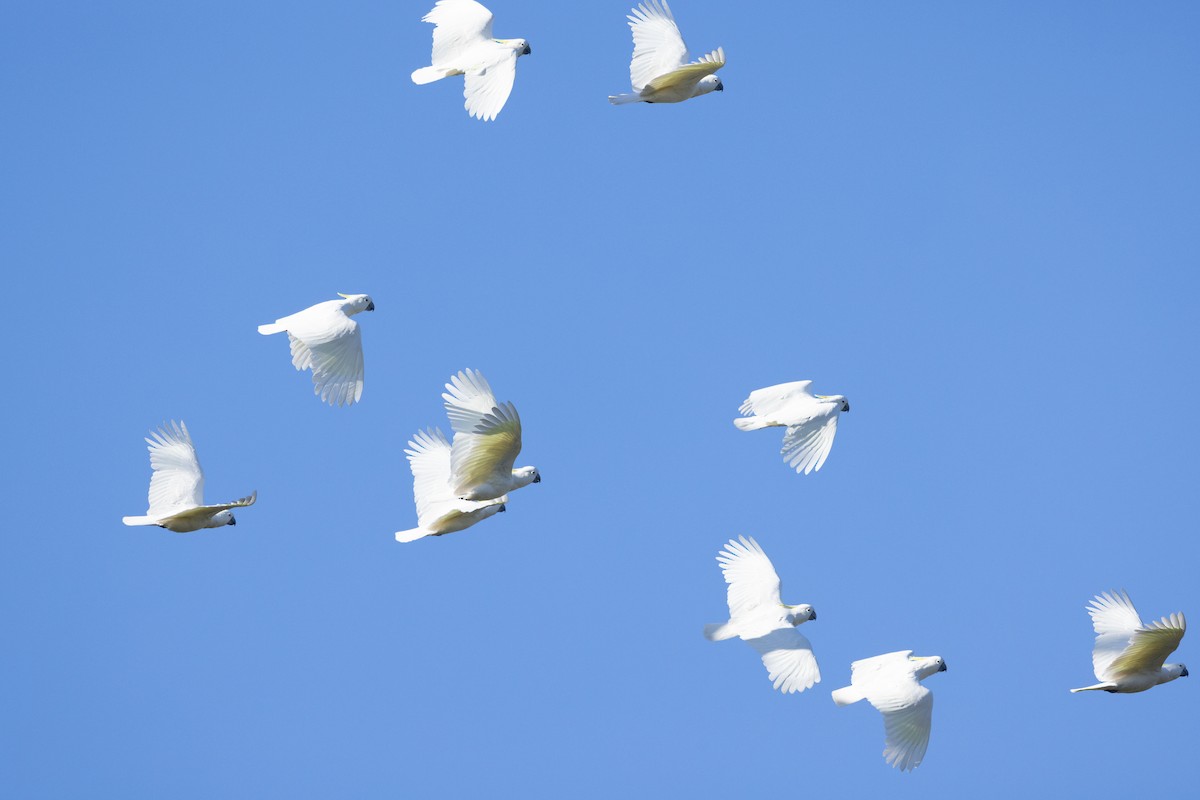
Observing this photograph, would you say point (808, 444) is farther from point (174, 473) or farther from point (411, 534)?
point (174, 473)

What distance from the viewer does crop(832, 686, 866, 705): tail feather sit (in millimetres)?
28594

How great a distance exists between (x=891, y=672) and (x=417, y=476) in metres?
8.82

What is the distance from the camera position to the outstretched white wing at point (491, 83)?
3077 centimetres

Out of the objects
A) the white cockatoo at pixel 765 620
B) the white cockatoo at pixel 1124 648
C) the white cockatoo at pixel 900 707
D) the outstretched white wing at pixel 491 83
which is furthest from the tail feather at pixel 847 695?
the outstretched white wing at pixel 491 83

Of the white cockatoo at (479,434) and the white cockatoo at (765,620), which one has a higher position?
the white cockatoo at (479,434)

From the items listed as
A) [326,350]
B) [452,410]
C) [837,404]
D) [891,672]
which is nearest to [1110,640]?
[891,672]

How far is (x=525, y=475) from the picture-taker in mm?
28719

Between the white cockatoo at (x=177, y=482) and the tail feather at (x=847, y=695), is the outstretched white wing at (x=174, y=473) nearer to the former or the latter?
the white cockatoo at (x=177, y=482)

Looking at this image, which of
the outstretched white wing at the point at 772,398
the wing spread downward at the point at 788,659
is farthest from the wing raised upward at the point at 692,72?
the wing spread downward at the point at 788,659

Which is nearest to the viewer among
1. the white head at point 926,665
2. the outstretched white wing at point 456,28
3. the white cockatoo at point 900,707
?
the white cockatoo at point 900,707

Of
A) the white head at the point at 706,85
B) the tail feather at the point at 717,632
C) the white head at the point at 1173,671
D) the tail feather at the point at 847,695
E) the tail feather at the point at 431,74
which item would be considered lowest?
the white head at the point at 1173,671

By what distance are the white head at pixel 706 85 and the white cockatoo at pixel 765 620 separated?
775 centimetres

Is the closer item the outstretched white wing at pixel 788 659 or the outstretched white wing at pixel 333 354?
the outstretched white wing at pixel 333 354

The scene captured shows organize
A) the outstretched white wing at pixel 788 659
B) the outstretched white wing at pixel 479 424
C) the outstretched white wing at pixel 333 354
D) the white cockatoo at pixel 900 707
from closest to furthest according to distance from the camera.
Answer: the outstretched white wing at pixel 479 424 → the white cockatoo at pixel 900 707 → the outstretched white wing at pixel 333 354 → the outstretched white wing at pixel 788 659
